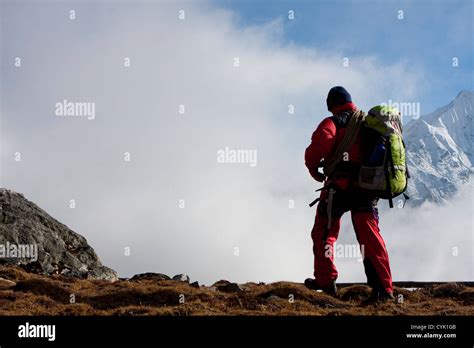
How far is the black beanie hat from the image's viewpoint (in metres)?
11.2

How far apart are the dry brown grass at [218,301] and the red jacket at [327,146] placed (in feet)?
8.44

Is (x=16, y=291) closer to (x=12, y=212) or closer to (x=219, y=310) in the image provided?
(x=219, y=310)

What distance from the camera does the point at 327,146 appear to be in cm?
1041

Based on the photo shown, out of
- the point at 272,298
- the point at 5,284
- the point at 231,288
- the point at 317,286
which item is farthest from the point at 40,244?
the point at 317,286

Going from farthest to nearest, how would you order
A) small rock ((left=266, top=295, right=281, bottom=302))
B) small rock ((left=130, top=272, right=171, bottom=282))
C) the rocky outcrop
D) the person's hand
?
the rocky outcrop → small rock ((left=130, top=272, right=171, bottom=282)) → small rock ((left=266, top=295, right=281, bottom=302)) → the person's hand

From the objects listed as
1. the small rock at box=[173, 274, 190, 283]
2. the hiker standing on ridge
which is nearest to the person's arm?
the hiker standing on ridge

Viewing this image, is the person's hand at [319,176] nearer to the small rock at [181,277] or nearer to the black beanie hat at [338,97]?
the black beanie hat at [338,97]

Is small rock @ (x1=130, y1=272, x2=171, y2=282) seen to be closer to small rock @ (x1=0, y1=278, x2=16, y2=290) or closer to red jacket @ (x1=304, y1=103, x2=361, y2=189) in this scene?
small rock @ (x1=0, y1=278, x2=16, y2=290)

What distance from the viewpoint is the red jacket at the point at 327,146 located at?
34.1 feet

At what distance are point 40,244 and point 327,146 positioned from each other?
1409cm

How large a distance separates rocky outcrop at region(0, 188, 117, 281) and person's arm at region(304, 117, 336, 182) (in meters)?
11.8

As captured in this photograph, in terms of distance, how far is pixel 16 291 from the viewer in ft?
Result: 44.8

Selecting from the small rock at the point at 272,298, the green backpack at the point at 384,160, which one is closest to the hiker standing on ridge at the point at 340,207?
the green backpack at the point at 384,160
